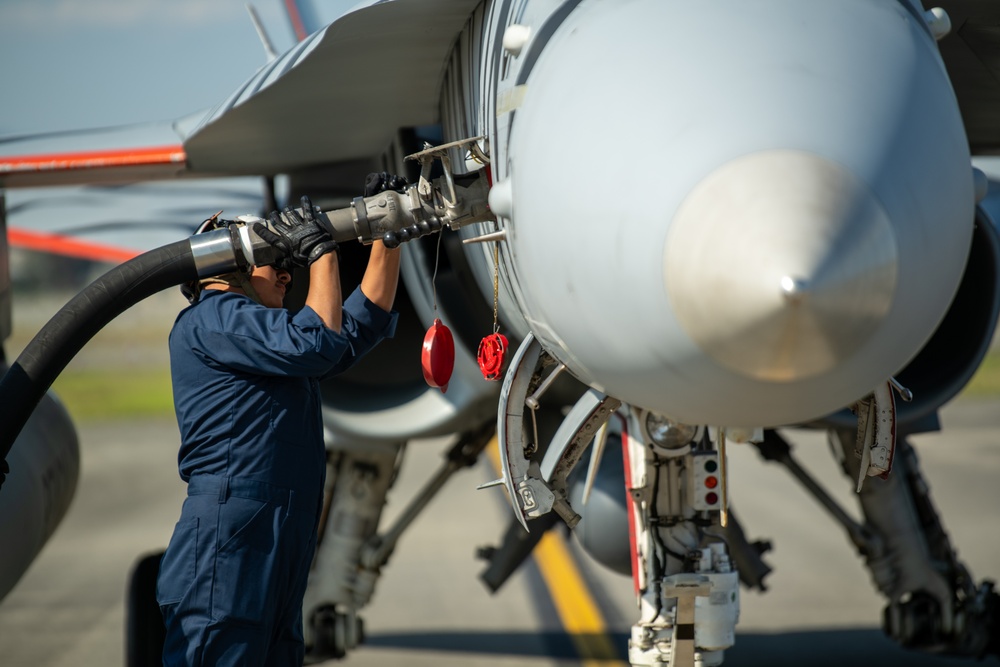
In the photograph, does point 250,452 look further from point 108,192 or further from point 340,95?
point 108,192

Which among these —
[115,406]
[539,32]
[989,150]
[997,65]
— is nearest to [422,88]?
[539,32]

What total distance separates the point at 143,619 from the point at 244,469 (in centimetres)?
154

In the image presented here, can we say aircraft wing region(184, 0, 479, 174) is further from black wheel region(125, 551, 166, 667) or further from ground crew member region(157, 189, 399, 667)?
black wheel region(125, 551, 166, 667)

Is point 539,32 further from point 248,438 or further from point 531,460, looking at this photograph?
point 248,438

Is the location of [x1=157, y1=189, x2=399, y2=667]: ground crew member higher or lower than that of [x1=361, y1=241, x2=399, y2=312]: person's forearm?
lower

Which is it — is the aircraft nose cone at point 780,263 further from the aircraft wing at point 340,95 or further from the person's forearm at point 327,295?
the aircraft wing at point 340,95

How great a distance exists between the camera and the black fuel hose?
2361 millimetres

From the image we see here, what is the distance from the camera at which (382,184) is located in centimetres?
231

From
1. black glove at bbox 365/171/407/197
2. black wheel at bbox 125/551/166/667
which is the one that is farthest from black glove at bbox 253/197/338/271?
black wheel at bbox 125/551/166/667

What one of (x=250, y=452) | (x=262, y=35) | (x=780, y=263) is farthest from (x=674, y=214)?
(x=262, y=35)

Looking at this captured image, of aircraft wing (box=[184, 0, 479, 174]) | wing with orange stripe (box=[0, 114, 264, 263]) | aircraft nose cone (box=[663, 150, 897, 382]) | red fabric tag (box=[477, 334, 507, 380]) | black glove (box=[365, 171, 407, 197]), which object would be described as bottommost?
aircraft nose cone (box=[663, 150, 897, 382])

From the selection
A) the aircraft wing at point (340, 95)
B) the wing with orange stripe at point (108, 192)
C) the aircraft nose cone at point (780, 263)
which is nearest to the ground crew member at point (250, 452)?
the aircraft wing at point (340, 95)

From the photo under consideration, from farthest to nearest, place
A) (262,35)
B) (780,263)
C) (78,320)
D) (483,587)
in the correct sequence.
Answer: (483,587), (262,35), (78,320), (780,263)

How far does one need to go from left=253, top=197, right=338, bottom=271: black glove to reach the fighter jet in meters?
0.08
